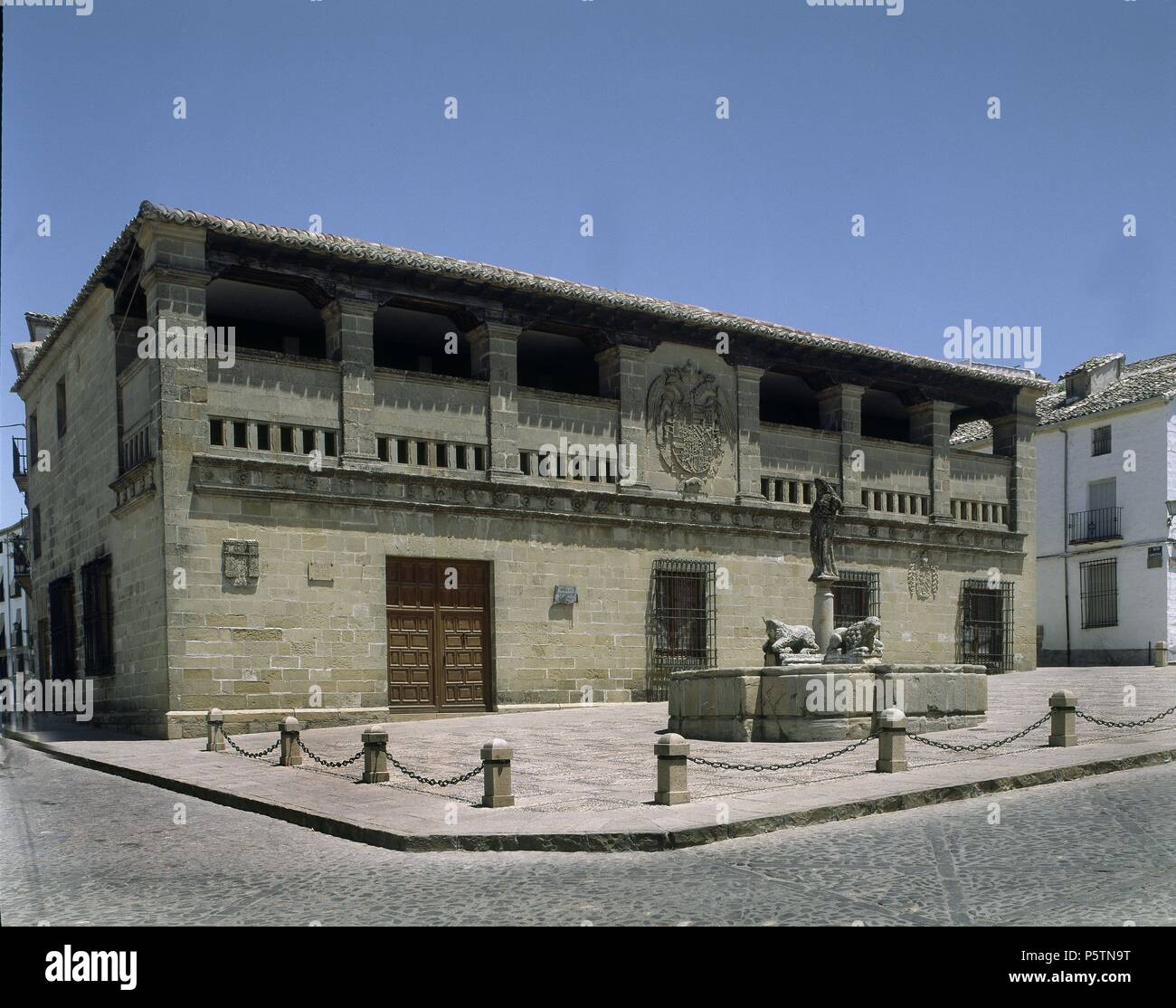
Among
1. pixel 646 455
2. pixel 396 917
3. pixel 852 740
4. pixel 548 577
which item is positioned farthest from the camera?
pixel 646 455

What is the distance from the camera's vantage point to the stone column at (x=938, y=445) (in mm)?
26562

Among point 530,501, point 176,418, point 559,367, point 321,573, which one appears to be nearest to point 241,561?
point 321,573

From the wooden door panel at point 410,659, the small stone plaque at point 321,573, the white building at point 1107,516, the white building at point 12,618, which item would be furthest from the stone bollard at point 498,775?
the white building at point 12,618

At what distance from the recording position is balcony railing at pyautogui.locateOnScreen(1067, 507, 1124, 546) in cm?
3256

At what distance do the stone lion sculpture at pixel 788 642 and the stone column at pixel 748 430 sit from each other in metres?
8.62

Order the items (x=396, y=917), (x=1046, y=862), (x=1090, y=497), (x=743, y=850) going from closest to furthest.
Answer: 1. (x=396, y=917)
2. (x=1046, y=862)
3. (x=743, y=850)
4. (x=1090, y=497)

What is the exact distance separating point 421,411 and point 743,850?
13.5 meters

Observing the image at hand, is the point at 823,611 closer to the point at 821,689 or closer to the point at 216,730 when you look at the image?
the point at 821,689

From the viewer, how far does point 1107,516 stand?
3288cm

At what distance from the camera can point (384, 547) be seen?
19250 millimetres

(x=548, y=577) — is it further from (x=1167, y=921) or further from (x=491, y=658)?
(x=1167, y=921)

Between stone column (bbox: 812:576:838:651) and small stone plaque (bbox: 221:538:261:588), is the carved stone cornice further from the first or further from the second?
stone column (bbox: 812:576:838:651)

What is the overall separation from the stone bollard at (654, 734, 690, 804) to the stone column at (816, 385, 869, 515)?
16467 mm
